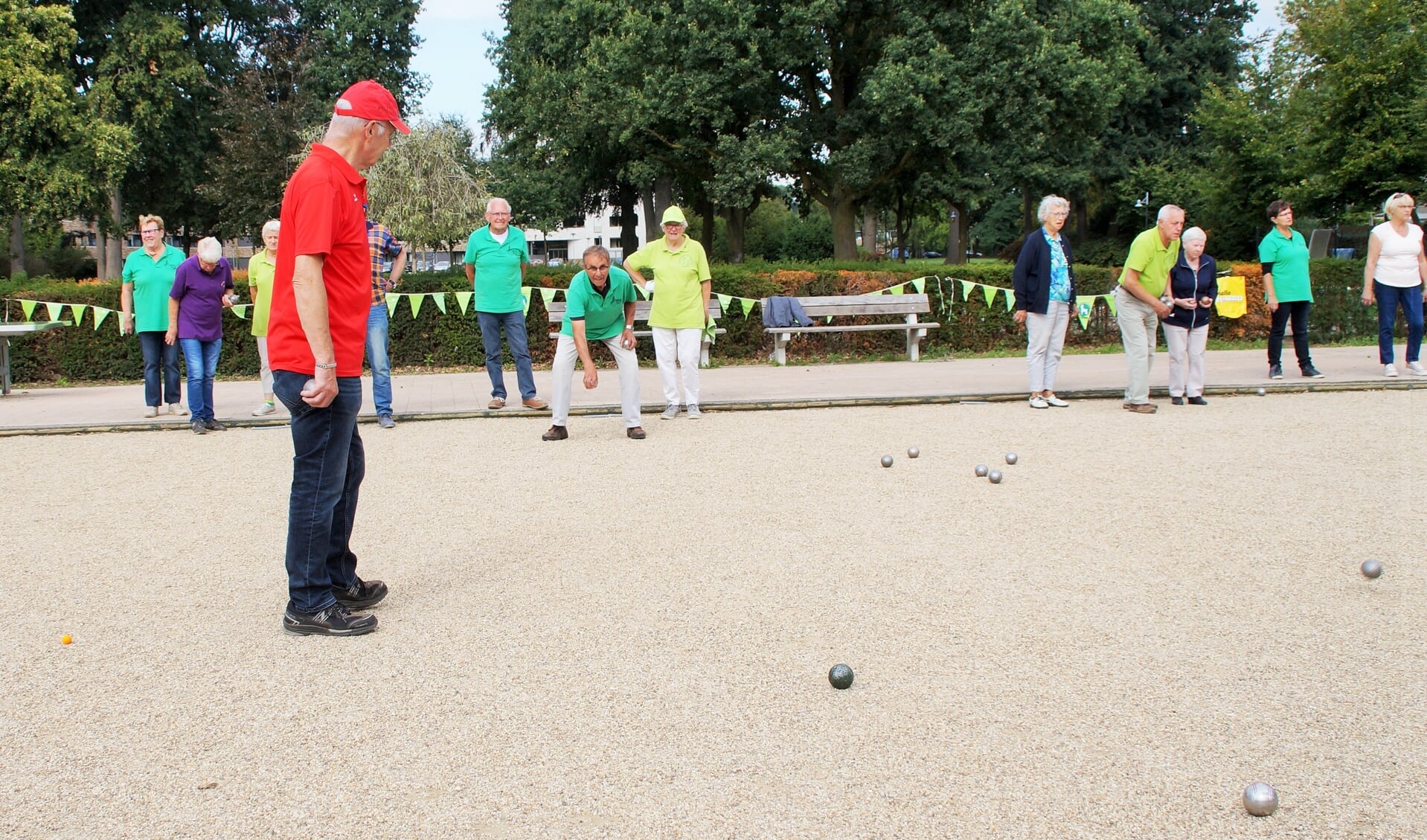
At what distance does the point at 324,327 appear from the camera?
14.0ft

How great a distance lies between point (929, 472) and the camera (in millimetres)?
7730

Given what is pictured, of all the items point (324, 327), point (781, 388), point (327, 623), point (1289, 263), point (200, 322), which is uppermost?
point (1289, 263)

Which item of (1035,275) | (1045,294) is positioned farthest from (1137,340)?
(1035,275)

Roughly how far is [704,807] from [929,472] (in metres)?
5.06

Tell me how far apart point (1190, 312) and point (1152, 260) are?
2.24ft

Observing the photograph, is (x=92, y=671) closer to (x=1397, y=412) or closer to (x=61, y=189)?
(x=1397, y=412)

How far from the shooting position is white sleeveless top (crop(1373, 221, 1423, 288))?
11.6 m

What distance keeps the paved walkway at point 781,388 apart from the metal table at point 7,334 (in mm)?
346

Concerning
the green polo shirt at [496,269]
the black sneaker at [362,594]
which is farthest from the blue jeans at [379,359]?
the black sneaker at [362,594]

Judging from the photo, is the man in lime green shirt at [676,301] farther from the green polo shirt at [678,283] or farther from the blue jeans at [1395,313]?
the blue jeans at [1395,313]

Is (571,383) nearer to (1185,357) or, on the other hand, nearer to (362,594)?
(362,594)

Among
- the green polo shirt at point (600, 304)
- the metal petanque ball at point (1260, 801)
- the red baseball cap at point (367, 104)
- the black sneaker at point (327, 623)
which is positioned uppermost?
the red baseball cap at point (367, 104)

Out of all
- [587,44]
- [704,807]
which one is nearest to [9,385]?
[704,807]

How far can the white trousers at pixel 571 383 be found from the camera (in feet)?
31.2
